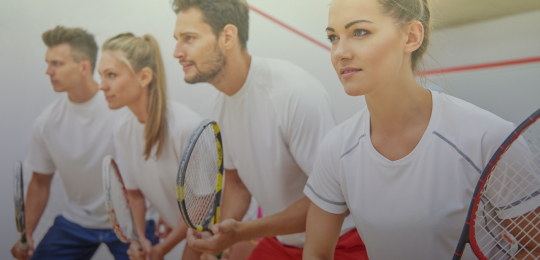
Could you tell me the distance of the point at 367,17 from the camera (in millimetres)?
1091

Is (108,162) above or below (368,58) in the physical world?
below

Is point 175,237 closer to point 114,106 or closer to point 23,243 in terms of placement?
point 114,106

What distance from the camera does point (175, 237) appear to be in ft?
6.37

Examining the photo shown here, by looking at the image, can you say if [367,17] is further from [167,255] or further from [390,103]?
[167,255]

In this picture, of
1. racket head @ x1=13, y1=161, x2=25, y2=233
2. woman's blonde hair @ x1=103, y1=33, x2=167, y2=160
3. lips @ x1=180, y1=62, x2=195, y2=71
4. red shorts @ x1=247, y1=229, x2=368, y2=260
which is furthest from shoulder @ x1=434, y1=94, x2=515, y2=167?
racket head @ x1=13, y1=161, x2=25, y2=233

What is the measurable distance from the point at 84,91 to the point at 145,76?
41 centimetres

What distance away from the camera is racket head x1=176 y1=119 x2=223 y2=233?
1.47 m

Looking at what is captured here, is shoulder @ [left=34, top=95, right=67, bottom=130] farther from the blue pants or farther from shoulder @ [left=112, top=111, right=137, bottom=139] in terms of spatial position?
the blue pants

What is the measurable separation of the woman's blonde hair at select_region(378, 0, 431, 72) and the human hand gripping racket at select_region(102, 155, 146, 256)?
1.37 meters

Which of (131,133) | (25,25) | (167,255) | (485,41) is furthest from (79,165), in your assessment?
(485,41)

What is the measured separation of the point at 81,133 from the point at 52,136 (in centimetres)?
18

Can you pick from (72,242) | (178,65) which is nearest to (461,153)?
(178,65)

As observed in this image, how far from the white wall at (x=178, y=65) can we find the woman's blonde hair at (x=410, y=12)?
0.15m

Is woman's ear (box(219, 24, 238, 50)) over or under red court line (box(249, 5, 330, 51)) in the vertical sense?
under
